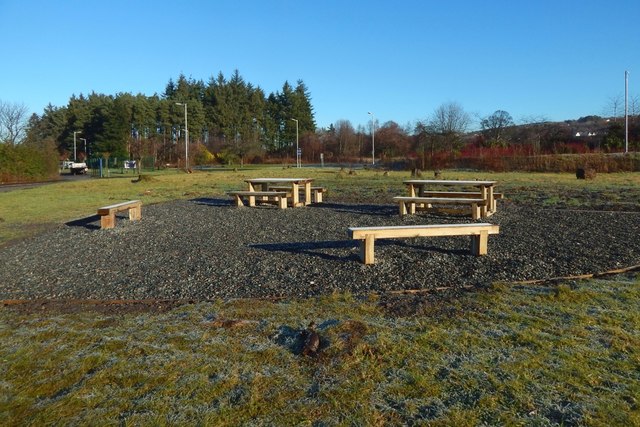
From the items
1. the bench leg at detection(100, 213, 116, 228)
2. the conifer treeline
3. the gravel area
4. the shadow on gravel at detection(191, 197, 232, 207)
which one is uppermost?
the conifer treeline

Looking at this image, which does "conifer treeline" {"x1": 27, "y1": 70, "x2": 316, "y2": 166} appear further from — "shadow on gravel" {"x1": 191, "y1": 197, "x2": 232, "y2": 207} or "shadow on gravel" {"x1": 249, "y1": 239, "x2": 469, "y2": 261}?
"shadow on gravel" {"x1": 249, "y1": 239, "x2": 469, "y2": 261}

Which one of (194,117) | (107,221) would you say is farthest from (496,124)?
(107,221)

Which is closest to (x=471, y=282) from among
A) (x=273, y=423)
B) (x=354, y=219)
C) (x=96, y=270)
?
(x=273, y=423)

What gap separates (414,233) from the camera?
7.01m

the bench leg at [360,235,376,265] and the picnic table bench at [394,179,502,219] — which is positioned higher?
the picnic table bench at [394,179,502,219]

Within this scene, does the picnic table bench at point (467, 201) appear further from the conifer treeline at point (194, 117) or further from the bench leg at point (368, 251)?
the conifer treeline at point (194, 117)

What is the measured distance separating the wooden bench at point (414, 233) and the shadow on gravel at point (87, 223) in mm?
6652

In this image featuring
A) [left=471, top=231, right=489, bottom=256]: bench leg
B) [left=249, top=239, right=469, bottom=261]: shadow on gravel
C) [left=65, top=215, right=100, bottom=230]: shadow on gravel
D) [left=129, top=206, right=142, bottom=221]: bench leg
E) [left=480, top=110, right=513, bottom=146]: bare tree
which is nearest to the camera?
[left=471, top=231, right=489, bottom=256]: bench leg

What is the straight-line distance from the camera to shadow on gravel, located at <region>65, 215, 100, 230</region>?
1123 centimetres

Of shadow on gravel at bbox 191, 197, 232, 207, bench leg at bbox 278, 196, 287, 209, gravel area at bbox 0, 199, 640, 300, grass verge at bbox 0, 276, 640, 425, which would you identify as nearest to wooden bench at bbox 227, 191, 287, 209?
bench leg at bbox 278, 196, 287, 209

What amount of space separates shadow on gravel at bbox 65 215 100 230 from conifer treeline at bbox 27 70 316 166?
6514cm

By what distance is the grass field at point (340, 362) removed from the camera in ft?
9.69

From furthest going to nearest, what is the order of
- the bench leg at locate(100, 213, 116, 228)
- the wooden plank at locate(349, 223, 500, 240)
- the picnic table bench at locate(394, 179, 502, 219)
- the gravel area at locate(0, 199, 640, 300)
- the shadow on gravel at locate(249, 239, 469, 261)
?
the picnic table bench at locate(394, 179, 502, 219)
the bench leg at locate(100, 213, 116, 228)
the shadow on gravel at locate(249, 239, 469, 261)
the wooden plank at locate(349, 223, 500, 240)
the gravel area at locate(0, 199, 640, 300)

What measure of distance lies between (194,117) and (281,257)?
77.9 m
